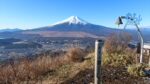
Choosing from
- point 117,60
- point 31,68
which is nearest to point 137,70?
point 117,60

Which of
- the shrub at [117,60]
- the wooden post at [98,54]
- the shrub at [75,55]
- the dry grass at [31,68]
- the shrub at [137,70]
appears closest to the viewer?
the wooden post at [98,54]

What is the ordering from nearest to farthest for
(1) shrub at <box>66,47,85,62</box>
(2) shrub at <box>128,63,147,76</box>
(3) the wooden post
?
1. (3) the wooden post
2. (2) shrub at <box>128,63,147,76</box>
3. (1) shrub at <box>66,47,85,62</box>

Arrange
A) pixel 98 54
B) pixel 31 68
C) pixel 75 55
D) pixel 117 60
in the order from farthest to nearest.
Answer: pixel 75 55 → pixel 31 68 → pixel 117 60 → pixel 98 54

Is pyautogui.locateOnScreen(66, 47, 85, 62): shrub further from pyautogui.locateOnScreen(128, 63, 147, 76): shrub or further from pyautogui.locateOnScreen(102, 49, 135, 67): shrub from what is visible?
pyautogui.locateOnScreen(128, 63, 147, 76): shrub

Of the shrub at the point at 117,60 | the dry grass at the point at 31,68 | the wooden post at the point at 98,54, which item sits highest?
the wooden post at the point at 98,54

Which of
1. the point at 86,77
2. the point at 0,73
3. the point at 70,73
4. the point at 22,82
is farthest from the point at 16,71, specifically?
the point at 86,77

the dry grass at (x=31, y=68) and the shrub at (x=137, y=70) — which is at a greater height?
the shrub at (x=137, y=70)

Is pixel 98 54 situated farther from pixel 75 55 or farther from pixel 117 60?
pixel 75 55

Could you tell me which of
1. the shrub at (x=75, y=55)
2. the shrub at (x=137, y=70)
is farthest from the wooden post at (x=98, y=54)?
the shrub at (x=75, y=55)

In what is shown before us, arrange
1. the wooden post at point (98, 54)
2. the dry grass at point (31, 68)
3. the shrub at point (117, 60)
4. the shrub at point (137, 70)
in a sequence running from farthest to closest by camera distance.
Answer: the shrub at point (117, 60), the dry grass at point (31, 68), the shrub at point (137, 70), the wooden post at point (98, 54)

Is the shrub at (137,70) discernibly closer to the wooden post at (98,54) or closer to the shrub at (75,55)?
the shrub at (75,55)

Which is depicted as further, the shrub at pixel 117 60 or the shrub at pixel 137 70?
the shrub at pixel 117 60

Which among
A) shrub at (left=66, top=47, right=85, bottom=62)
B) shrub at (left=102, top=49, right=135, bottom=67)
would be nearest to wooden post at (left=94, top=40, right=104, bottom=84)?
shrub at (left=102, top=49, right=135, bottom=67)

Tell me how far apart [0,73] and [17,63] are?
0.88 m
